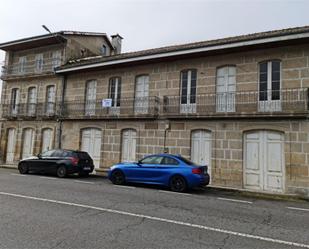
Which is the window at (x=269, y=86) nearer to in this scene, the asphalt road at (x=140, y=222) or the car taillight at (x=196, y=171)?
the car taillight at (x=196, y=171)

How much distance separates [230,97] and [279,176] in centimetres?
422

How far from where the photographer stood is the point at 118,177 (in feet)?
38.0

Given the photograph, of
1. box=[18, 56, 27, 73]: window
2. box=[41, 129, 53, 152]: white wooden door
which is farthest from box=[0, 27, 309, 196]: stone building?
box=[18, 56, 27, 73]: window

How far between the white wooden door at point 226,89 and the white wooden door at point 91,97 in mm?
7904

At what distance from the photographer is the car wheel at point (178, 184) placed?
10156 mm

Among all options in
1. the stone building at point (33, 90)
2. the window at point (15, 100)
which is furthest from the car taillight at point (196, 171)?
the window at point (15, 100)

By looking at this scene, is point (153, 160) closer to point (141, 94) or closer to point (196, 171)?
point (196, 171)

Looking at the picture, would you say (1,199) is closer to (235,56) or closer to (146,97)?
(146,97)

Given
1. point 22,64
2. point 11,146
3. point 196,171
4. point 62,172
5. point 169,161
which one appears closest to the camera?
point 196,171

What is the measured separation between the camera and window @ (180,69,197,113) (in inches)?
555

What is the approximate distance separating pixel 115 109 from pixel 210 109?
5916 mm

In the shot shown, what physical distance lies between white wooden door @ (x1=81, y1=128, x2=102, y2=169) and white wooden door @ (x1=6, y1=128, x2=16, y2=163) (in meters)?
6.71

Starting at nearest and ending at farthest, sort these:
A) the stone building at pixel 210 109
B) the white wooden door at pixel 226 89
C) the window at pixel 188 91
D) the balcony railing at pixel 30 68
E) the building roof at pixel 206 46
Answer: the building roof at pixel 206 46 < the stone building at pixel 210 109 < the white wooden door at pixel 226 89 < the window at pixel 188 91 < the balcony railing at pixel 30 68

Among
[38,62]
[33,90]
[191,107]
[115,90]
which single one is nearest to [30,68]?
[38,62]
